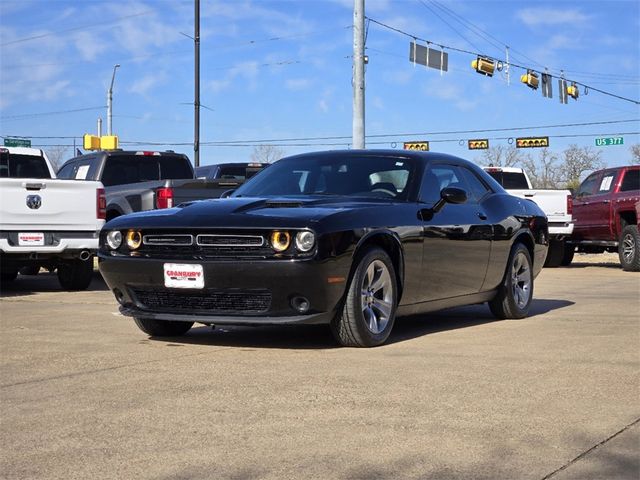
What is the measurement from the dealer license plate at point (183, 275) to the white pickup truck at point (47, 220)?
18.6ft

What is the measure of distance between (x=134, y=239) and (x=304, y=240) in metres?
1.37

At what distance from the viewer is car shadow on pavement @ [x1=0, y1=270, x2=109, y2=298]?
1266 cm

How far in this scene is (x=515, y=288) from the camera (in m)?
9.30

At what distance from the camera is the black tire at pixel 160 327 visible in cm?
764

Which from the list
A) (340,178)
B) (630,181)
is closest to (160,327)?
(340,178)

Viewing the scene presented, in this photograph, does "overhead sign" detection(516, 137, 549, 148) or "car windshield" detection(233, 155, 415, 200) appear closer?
"car windshield" detection(233, 155, 415, 200)

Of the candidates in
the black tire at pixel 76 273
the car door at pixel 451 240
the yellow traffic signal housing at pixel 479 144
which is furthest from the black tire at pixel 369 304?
the yellow traffic signal housing at pixel 479 144

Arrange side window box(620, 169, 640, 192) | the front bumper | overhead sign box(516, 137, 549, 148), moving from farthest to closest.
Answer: overhead sign box(516, 137, 549, 148)
side window box(620, 169, 640, 192)
the front bumper

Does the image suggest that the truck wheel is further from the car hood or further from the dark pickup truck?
the car hood

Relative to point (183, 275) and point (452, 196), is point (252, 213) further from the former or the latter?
point (452, 196)

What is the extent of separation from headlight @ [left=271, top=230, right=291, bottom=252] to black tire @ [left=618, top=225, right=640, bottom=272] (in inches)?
480

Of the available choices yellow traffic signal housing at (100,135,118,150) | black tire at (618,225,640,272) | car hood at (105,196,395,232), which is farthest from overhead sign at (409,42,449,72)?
car hood at (105,196,395,232)

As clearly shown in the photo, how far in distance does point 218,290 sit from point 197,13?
26185 mm

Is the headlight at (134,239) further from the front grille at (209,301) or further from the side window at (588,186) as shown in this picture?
the side window at (588,186)
